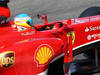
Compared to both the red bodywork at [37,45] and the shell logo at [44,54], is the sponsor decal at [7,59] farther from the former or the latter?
the shell logo at [44,54]

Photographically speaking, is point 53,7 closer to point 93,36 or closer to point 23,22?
point 93,36

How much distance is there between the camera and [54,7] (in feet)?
37.4

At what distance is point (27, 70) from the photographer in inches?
190

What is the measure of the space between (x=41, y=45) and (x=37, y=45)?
59 mm

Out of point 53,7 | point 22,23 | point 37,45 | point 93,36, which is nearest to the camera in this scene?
point 37,45

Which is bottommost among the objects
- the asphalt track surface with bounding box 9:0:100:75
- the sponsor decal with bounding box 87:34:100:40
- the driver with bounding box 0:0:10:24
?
the asphalt track surface with bounding box 9:0:100:75

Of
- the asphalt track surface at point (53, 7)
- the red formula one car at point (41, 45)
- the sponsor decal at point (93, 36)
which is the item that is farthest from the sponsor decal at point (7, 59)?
the asphalt track surface at point (53, 7)

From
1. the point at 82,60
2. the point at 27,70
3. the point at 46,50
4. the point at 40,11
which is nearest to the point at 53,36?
the point at 46,50

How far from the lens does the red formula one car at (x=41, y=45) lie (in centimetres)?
470

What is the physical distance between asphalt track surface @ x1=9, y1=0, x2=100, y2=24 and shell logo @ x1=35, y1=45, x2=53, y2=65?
17.0 feet

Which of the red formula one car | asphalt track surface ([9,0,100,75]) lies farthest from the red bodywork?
asphalt track surface ([9,0,100,75])

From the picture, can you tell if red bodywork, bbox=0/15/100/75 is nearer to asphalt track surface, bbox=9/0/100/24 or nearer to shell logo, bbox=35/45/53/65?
shell logo, bbox=35/45/53/65

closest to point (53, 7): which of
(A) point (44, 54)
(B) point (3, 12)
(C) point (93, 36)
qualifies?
(C) point (93, 36)

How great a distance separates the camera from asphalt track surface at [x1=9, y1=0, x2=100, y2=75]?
10.6 m
